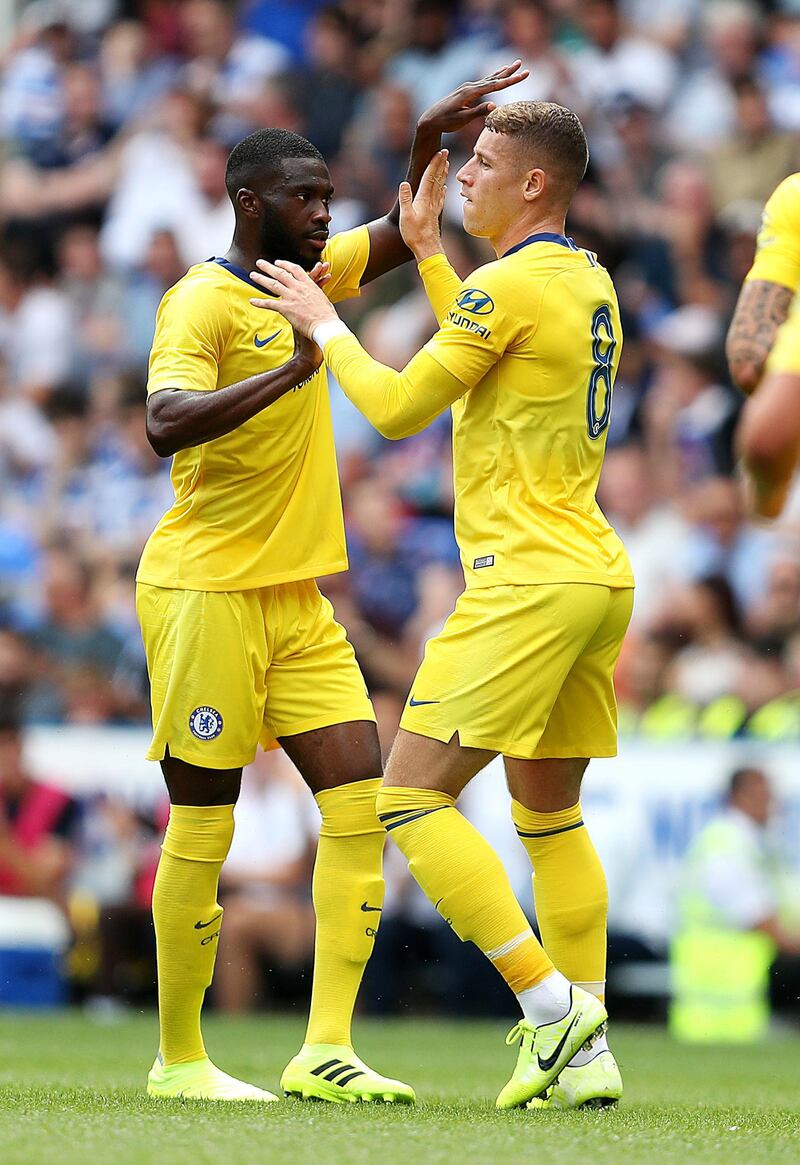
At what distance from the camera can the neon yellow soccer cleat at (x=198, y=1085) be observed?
4.95 metres

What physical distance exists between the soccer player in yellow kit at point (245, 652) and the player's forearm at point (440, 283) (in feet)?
0.99

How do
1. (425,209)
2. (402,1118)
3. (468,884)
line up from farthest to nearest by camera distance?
(425,209), (468,884), (402,1118)

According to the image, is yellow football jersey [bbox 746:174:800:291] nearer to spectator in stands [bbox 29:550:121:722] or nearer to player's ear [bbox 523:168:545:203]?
player's ear [bbox 523:168:545:203]

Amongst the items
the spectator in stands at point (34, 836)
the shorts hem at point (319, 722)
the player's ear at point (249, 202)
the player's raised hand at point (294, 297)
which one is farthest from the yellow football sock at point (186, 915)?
the spectator in stands at point (34, 836)

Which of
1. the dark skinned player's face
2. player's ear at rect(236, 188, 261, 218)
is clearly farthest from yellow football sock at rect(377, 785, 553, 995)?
player's ear at rect(236, 188, 261, 218)

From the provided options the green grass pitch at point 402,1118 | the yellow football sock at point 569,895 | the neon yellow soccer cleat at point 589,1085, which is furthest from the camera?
the yellow football sock at point 569,895

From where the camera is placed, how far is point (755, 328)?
400 centimetres

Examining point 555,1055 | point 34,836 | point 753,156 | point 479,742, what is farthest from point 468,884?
point 753,156

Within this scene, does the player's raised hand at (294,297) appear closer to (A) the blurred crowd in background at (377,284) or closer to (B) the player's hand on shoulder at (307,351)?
(B) the player's hand on shoulder at (307,351)

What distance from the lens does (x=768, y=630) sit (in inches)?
364

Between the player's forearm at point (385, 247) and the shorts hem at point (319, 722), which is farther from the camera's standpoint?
the player's forearm at point (385, 247)

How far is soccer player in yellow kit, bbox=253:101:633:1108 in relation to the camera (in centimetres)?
457

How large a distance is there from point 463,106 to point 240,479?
1.27 meters

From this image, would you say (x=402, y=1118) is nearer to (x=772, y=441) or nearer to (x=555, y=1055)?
(x=555, y=1055)
